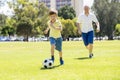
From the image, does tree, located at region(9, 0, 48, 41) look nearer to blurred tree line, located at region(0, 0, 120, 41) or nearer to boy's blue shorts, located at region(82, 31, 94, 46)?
blurred tree line, located at region(0, 0, 120, 41)

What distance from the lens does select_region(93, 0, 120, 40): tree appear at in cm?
10950

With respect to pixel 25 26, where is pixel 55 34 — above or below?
above

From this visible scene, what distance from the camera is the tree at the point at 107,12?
359ft

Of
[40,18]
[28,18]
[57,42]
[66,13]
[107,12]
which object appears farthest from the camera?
[66,13]

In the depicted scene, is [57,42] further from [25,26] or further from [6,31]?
[6,31]

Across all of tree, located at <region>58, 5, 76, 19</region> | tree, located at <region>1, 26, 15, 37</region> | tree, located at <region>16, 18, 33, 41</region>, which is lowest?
tree, located at <region>1, 26, 15, 37</region>

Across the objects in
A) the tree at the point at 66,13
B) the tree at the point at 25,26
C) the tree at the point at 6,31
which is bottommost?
the tree at the point at 6,31

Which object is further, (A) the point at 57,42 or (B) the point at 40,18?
(B) the point at 40,18

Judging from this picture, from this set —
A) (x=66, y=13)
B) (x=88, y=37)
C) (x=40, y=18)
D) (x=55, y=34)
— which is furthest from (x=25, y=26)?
(x=55, y=34)

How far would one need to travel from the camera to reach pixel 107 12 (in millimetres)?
109062

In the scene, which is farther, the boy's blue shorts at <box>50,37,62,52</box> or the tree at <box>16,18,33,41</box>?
the tree at <box>16,18,33,41</box>

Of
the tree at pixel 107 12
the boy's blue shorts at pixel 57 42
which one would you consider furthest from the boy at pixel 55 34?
the tree at pixel 107 12

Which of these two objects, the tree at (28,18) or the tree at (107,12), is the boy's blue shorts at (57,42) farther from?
the tree at (107,12)

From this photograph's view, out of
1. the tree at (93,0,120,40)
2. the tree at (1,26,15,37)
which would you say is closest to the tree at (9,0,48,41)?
the tree at (93,0,120,40)
